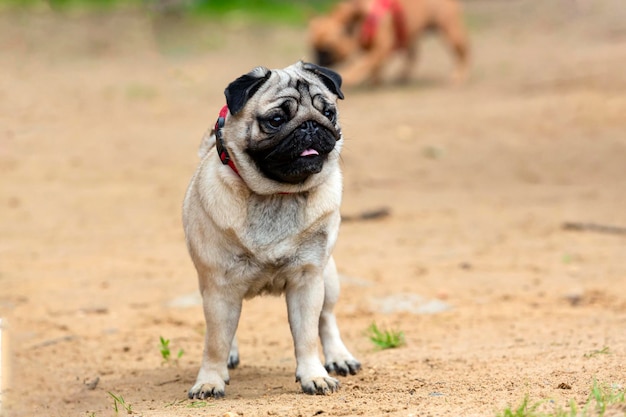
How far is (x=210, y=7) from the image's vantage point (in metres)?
20.4

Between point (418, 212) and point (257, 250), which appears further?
point (418, 212)

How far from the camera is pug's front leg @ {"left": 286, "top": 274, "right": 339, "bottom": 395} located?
14.8ft

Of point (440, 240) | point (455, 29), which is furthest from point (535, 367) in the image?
point (455, 29)

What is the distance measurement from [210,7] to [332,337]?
1622 centimetres

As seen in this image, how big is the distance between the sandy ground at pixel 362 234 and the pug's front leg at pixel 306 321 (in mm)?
125

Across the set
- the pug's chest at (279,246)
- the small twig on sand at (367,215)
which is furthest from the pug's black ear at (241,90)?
the small twig on sand at (367,215)

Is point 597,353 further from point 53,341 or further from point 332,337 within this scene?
point 53,341

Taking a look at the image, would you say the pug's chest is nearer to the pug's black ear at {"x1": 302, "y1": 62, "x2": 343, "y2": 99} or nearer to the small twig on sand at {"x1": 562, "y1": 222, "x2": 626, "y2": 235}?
the pug's black ear at {"x1": 302, "y1": 62, "x2": 343, "y2": 99}

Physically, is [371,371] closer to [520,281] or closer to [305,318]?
[305,318]

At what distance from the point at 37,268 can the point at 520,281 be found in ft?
12.4

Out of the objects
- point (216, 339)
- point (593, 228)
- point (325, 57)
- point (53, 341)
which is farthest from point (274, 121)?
point (325, 57)

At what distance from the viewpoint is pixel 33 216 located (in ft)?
30.4

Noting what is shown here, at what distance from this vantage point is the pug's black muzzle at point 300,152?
14.0 feet

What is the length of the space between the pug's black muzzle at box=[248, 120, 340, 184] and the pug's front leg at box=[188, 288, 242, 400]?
2.15 ft
